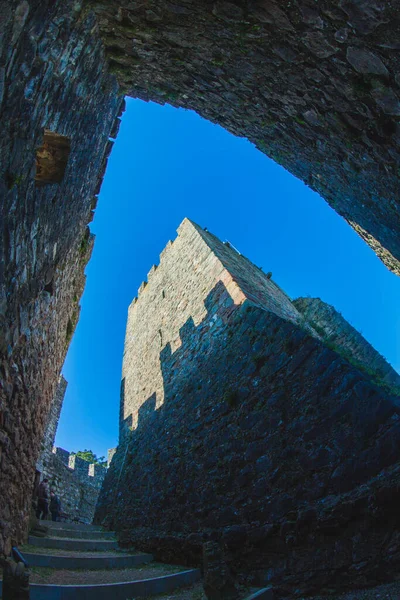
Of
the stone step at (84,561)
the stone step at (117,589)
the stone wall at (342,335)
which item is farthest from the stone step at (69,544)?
the stone wall at (342,335)

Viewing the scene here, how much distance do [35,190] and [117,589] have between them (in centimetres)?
370

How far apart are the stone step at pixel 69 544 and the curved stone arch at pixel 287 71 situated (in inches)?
221

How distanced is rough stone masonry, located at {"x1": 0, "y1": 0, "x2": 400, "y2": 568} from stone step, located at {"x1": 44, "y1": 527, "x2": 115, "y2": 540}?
1.46m

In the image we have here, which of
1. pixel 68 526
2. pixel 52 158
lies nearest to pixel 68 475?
pixel 68 526

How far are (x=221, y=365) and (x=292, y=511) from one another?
2.74 metres

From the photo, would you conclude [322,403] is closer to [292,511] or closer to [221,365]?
[292,511]

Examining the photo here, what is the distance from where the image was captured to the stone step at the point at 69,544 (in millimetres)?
4547

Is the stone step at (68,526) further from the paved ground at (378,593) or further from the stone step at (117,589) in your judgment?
the paved ground at (378,593)

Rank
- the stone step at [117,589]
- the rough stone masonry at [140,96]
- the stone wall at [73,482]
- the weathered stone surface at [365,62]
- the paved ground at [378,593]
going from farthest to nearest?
the stone wall at [73,482], the stone step at [117,589], the paved ground at [378,593], the weathered stone surface at [365,62], the rough stone masonry at [140,96]

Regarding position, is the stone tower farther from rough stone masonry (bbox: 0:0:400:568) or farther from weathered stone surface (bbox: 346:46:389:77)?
weathered stone surface (bbox: 346:46:389:77)

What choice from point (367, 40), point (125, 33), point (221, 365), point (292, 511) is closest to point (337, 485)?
point (292, 511)

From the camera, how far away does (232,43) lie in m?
2.95

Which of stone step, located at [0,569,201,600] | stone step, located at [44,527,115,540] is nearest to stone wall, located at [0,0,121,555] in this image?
stone step, located at [0,569,201,600]

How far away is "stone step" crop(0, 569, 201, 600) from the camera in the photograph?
2.97 meters
